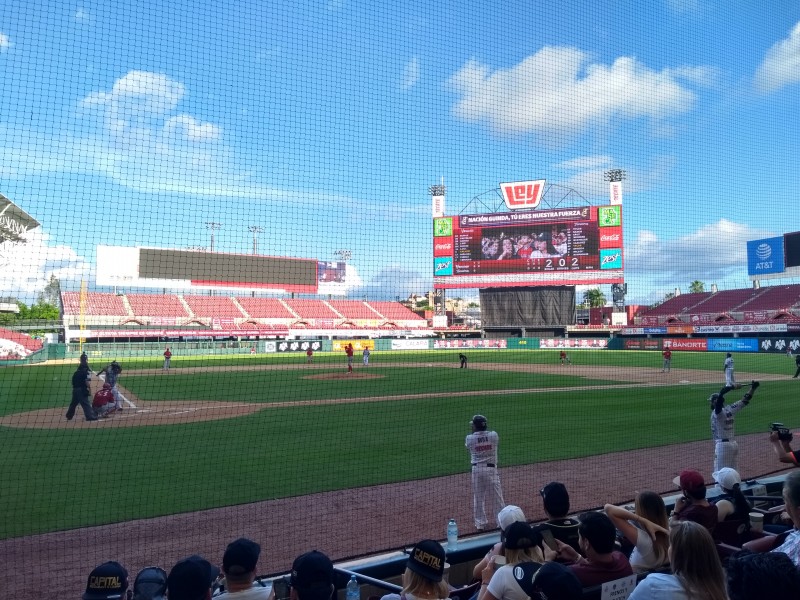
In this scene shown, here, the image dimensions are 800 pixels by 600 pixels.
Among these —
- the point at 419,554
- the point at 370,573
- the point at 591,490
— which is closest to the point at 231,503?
the point at 370,573

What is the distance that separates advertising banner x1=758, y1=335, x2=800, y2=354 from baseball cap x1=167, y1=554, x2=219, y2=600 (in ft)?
145

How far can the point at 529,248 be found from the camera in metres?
49.8

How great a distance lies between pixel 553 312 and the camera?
55.3 m

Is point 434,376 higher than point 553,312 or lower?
lower

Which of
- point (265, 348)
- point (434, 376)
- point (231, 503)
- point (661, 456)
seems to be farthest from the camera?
point (265, 348)

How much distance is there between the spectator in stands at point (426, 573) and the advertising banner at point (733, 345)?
4642 centimetres

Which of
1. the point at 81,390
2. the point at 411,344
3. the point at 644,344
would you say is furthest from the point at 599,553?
the point at 411,344

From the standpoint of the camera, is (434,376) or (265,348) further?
(265,348)

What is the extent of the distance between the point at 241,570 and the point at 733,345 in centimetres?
4819

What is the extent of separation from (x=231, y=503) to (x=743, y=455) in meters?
8.96

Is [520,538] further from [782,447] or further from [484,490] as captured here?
[484,490]

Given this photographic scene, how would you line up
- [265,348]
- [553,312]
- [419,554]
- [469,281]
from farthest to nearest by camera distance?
[553,312]
[469,281]
[265,348]
[419,554]

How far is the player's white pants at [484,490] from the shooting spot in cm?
700

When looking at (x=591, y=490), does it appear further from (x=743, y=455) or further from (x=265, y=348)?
(x=265, y=348)
